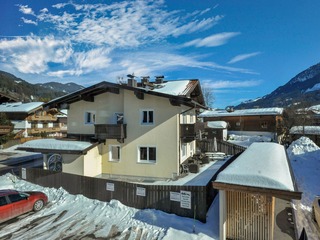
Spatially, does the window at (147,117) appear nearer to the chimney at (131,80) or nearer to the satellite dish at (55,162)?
the chimney at (131,80)

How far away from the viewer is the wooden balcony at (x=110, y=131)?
17.4 m

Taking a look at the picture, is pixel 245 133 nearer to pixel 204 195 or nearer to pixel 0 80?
pixel 204 195

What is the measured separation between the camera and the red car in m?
10.9

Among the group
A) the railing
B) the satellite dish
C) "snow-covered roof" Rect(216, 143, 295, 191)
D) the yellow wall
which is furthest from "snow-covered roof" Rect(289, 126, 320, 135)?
the railing

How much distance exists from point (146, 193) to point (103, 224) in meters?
2.52

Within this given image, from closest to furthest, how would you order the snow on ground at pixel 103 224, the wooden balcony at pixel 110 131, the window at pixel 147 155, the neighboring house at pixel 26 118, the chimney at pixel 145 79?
the snow on ground at pixel 103 224 → the wooden balcony at pixel 110 131 → the window at pixel 147 155 → the chimney at pixel 145 79 → the neighboring house at pixel 26 118

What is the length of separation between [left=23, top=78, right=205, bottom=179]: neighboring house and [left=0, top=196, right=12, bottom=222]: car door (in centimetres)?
594

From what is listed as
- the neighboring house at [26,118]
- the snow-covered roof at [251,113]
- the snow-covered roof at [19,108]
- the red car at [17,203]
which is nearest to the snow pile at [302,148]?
the snow-covered roof at [251,113]

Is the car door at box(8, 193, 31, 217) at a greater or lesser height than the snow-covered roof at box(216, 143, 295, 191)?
lesser

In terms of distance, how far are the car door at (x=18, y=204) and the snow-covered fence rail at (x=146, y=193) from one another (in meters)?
2.83

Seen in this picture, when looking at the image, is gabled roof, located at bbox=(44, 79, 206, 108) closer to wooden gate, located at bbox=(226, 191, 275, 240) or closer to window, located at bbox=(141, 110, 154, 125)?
window, located at bbox=(141, 110, 154, 125)

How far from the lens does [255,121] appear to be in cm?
4344

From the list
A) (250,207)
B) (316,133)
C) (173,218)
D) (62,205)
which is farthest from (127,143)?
(316,133)

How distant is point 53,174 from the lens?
15.0 meters
